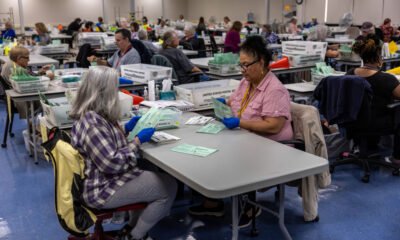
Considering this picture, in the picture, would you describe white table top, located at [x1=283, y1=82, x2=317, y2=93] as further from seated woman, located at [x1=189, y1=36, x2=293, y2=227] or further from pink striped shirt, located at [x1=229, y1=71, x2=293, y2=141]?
pink striped shirt, located at [x1=229, y1=71, x2=293, y2=141]

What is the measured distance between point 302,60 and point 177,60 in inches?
61.0

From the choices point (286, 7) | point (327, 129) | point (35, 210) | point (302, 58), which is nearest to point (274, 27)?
point (286, 7)

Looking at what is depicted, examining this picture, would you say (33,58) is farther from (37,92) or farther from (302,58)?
(302,58)

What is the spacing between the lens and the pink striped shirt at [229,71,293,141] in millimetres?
2426

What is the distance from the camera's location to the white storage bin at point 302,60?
521 centimetres

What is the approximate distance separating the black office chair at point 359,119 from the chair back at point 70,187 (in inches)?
85.1

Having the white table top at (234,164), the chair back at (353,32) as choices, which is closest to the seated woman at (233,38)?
the chair back at (353,32)

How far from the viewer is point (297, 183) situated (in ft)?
8.72

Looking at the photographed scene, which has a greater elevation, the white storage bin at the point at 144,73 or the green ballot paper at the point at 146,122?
the white storage bin at the point at 144,73

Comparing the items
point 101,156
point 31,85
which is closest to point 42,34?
point 31,85

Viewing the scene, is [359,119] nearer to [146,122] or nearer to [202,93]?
[202,93]

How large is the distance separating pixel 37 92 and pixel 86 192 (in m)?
2.04

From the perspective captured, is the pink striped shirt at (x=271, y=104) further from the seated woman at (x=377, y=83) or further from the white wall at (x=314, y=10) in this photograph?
the white wall at (x=314, y=10)

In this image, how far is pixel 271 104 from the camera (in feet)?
7.97
